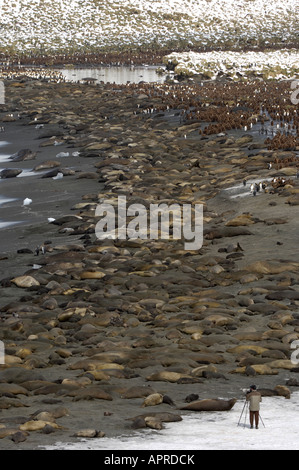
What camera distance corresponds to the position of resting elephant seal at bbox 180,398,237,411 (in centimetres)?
1215

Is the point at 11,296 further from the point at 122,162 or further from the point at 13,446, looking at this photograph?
the point at 122,162

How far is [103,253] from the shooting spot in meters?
21.6

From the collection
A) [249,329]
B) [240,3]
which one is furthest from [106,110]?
[240,3]

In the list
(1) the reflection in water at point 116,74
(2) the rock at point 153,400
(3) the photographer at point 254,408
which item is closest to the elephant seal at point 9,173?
(2) the rock at point 153,400

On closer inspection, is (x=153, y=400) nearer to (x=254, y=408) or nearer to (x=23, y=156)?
(x=254, y=408)

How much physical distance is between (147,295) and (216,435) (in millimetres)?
7350

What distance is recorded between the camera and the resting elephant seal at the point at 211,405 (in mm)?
12148

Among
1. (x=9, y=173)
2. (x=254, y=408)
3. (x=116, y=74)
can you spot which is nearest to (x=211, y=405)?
(x=254, y=408)

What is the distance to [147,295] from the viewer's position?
18.2 meters

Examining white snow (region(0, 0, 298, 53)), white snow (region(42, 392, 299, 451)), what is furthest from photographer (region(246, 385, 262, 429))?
white snow (region(0, 0, 298, 53))

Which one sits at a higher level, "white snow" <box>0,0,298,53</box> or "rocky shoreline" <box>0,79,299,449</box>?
"white snow" <box>0,0,298,53</box>

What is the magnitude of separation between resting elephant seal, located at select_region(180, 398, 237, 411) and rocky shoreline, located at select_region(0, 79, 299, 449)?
306 millimetres

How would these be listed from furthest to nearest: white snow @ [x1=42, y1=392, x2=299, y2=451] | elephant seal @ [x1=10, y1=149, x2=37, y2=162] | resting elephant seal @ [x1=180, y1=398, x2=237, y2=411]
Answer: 1. elephant seal @ [x1=10, y1=149, x2=37, y2=162]
2. resting elephant seal @ [x1=180, y1=398, x2=237, y2=411]
3. white snow @ [x1=42, y1=392, x2=299, y2=451]

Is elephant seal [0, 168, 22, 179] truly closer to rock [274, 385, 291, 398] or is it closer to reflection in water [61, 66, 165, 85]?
rock [274, 385, 291, 398]
